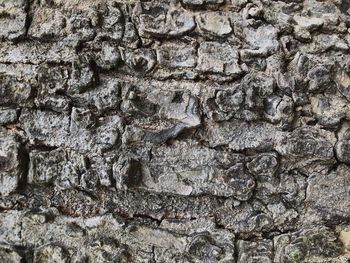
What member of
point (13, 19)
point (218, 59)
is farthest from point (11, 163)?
point (218, 59)

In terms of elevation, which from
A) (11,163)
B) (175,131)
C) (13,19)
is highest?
(13,19)

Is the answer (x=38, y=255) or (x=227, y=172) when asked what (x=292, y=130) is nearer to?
(x=227, y=172)

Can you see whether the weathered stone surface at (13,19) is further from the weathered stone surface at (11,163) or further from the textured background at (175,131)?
the weathered stone surface at (11,163)

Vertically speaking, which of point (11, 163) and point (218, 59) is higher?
point (218, 59)

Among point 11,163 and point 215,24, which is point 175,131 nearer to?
point 215,24

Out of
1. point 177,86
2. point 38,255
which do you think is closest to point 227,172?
point 177,86

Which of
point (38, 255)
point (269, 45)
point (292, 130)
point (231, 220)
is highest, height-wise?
point (269, 45)

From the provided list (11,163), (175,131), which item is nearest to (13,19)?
(11,163)

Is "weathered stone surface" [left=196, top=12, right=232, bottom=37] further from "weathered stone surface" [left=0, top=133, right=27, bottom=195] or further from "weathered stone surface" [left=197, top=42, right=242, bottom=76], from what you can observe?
"weathered stone surface" [left=0, top=133, right=27, bottom=195]

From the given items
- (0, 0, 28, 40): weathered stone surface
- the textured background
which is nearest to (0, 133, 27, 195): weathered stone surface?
the textured background
